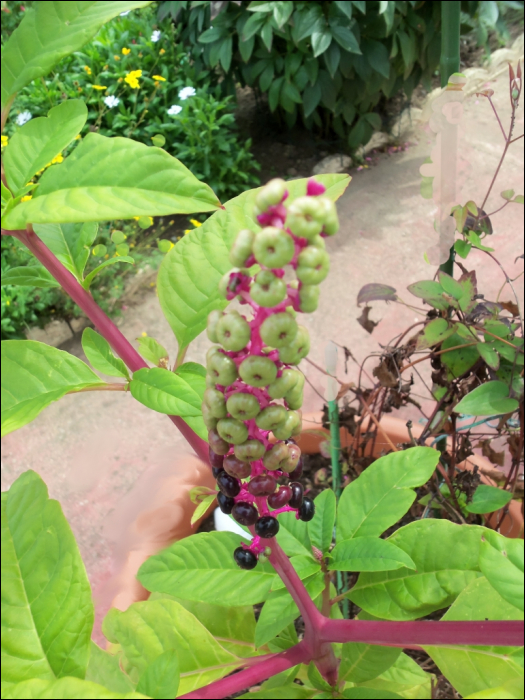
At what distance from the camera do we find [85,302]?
518mm

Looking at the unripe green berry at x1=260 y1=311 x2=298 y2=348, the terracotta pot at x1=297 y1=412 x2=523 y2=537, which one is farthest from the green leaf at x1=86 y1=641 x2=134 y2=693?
the terracotta pot at x1=297 y1=412 x2=523 y2=537

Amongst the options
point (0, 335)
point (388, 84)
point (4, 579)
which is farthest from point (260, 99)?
point (4, 579)

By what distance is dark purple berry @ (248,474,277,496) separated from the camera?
0.46 meters

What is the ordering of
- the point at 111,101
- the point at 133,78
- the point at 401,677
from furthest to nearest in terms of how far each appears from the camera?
the point at 111,101 → the point at 133,78 → the point at 401,677

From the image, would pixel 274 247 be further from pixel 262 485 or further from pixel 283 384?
pixel 262 485

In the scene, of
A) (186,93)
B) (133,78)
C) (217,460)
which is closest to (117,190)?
(217,460)

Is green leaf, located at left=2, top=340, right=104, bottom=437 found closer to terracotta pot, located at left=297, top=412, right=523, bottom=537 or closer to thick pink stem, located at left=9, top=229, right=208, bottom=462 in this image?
thick pink stem, located at left=9, top=229, right=208, bottom=462

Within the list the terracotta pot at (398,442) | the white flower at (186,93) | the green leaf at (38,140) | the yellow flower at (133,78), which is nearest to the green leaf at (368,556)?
the green leaf at (38,140)

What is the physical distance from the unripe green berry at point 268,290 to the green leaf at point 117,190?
0.07 metres

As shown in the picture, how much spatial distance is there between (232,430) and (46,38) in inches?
11.3

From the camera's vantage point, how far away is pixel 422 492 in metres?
1.36

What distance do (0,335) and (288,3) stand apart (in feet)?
5.79

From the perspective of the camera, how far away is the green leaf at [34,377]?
18.5 inches

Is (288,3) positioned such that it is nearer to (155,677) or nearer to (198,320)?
(198,320)
